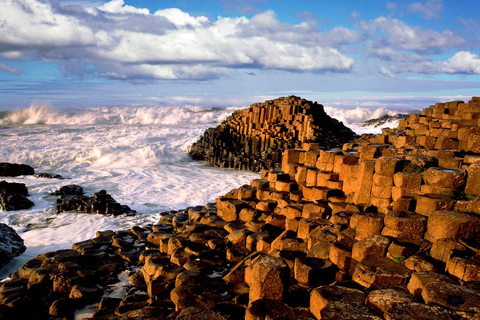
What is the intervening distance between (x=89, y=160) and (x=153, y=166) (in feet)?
17.4

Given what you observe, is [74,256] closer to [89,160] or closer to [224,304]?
[224,304]

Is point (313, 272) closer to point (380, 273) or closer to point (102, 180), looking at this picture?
point (380, 273)

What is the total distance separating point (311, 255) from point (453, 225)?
2214 millimetres

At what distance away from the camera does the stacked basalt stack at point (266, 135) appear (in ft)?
77.9

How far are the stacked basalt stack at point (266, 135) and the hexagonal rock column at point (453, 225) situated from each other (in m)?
17.5

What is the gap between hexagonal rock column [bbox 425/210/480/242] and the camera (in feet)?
15.6

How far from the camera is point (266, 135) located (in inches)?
987

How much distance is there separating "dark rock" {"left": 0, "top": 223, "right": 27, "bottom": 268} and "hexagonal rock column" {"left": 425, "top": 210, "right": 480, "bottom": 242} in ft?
29.8

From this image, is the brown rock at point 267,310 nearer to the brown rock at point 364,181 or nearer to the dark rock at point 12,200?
the brown rock at point 364,181

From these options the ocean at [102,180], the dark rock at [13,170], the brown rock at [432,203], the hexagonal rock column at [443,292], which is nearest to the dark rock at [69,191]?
the ocean at [102,180]

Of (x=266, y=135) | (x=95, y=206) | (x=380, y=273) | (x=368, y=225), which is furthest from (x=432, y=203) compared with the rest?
(x=266, y=135)

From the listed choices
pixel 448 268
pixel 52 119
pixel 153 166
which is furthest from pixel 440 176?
pixel 52 119

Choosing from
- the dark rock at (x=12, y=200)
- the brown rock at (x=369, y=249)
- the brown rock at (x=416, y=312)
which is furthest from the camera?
the dark rock at (x=12, y=200)

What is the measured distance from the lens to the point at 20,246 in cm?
864
